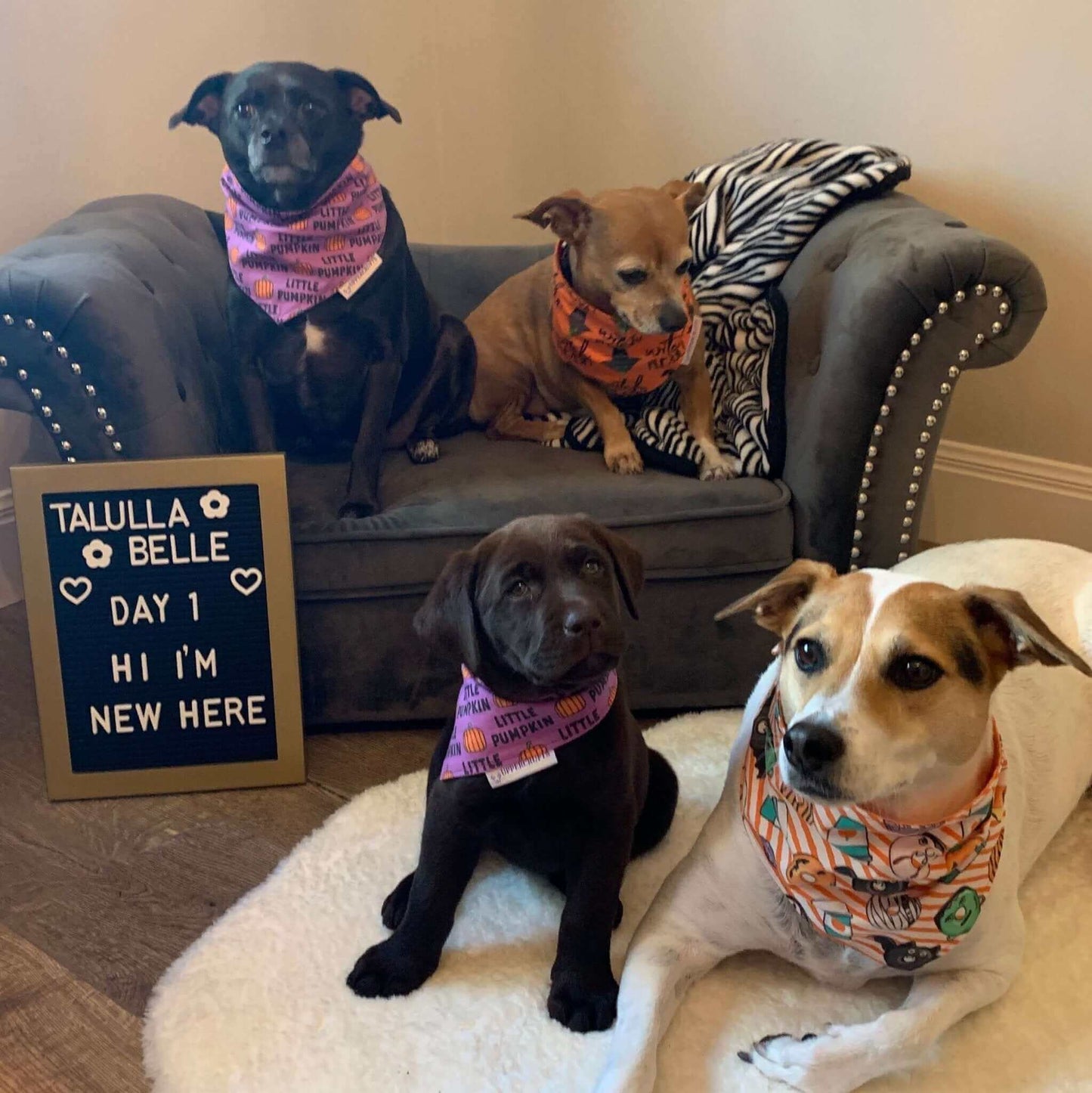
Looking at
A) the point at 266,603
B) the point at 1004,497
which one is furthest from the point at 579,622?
the point at 1004,497

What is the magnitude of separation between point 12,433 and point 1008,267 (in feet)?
7.88

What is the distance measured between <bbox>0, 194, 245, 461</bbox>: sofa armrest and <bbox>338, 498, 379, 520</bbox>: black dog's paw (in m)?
0.31

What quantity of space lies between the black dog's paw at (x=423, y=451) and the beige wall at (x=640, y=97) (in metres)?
1.20

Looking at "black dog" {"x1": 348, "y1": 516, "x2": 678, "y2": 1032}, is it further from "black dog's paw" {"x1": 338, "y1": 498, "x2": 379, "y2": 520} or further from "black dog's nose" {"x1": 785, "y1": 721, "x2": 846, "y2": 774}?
"black dog's paw" {"x1": 338, "y1": 498, "x2": 379, "y2": 520}

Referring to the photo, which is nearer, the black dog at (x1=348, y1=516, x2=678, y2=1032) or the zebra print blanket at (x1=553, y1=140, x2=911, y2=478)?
the black dog at (x1=348, y1=516, x2=678, y2=1032)

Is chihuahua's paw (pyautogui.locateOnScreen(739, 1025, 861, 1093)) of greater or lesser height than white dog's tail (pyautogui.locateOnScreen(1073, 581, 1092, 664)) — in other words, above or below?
below

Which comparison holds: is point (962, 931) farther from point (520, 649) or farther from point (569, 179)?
point (569, 179)

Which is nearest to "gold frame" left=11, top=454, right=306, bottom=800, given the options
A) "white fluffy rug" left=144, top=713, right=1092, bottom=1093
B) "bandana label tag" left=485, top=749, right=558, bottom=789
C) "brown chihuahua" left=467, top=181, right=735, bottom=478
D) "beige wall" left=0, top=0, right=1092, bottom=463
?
"white fluffy rug" left=144, top=713, right=1092, bottom=1093

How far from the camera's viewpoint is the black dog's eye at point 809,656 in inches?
49.8

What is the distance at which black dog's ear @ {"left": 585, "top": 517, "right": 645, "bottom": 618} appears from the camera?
1540 millimetres

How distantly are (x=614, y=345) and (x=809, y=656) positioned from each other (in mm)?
1241

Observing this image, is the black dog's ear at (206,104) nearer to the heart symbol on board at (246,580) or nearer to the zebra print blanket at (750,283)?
the heart symbol on board at (246,580)

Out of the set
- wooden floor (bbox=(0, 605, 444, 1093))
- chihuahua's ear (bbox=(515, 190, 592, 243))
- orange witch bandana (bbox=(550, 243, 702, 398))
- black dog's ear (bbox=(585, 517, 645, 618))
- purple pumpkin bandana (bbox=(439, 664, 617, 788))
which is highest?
chihuahua's ear (bbox=(515, 190, 592, 243))

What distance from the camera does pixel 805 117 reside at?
302 cm
